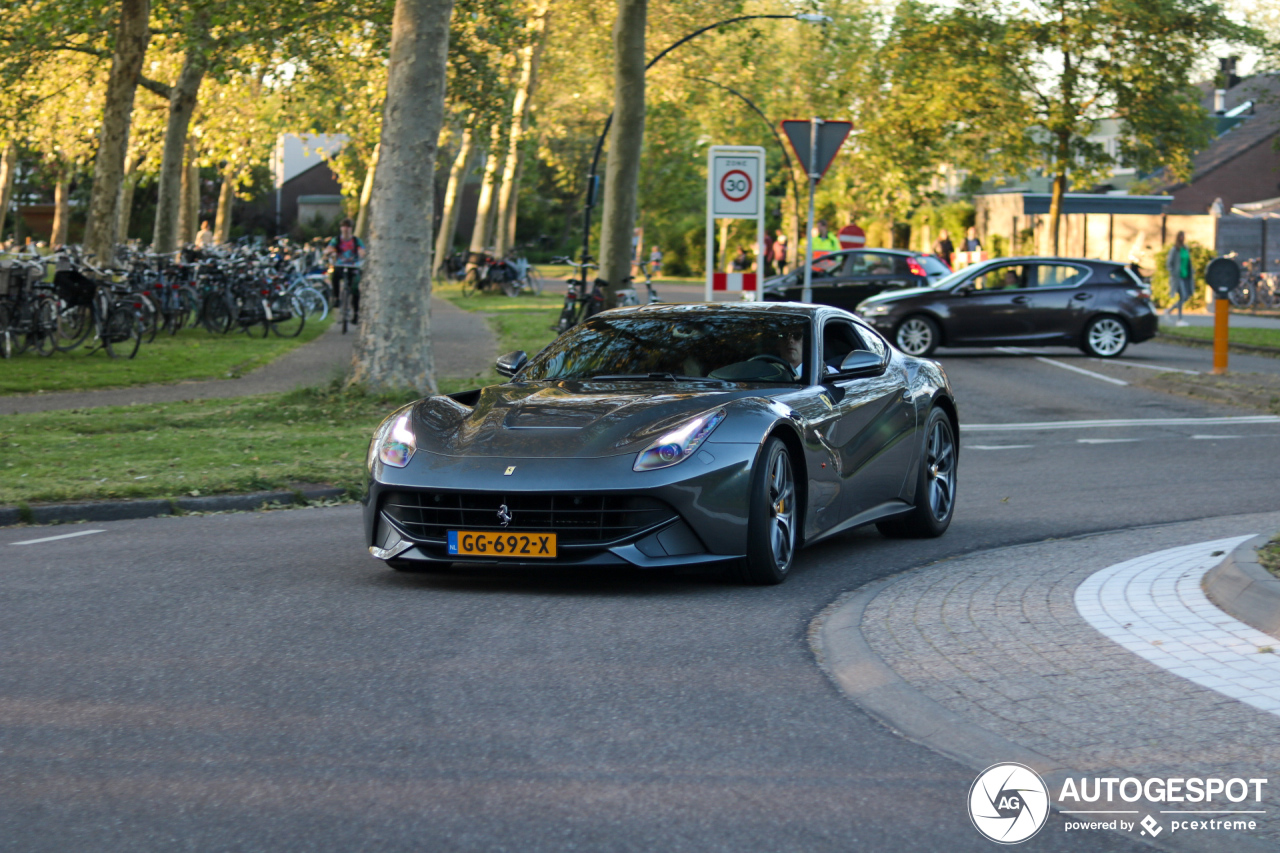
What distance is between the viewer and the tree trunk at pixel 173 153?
31953 millimetres

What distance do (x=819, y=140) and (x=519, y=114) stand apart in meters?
23.7

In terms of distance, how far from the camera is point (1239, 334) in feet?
100

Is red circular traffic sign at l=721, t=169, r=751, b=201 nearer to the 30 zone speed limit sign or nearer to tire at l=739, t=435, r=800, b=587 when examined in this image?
the 30 zone speed limit sign

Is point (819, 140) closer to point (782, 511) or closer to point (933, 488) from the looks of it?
point (933, 488)

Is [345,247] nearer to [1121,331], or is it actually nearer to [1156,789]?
[1121,331]

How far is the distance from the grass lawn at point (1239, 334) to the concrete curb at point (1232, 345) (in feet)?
0.32

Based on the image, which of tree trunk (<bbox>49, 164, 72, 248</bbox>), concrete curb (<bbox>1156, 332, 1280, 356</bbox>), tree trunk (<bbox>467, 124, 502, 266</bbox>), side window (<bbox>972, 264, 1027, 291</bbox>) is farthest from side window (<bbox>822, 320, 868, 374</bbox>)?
tree trunk (<bbox>49, 164, 72, 248</bbox>)

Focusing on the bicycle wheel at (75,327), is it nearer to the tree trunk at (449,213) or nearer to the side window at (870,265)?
the side window at (870,265)

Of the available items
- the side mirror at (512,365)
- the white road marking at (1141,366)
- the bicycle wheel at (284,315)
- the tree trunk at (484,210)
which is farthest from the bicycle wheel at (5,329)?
the tree trunk at (484,210)

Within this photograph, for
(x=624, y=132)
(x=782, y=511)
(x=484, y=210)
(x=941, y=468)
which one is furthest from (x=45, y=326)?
(x=484, y=210)

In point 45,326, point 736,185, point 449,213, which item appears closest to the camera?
point 736,185

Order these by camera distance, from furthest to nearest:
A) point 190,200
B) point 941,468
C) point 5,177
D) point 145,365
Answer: point 5,177 < point 190,200 < point 145,365 < point 941,468

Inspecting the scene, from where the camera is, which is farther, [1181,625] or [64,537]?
[64,537]

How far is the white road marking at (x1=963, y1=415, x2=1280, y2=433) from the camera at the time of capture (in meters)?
16.0
